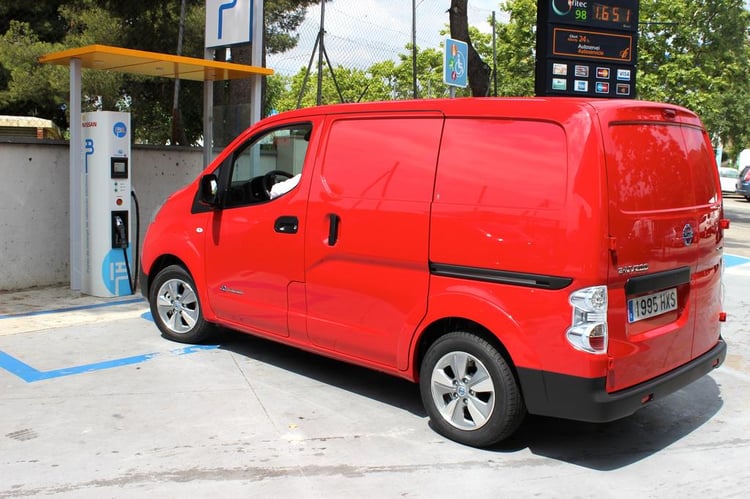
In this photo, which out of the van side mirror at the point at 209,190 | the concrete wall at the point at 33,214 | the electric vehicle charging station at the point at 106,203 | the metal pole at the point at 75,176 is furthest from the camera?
the concrete wall at the point at 33,214

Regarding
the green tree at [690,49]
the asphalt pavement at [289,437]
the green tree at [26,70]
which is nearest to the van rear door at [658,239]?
the asphalt pavement at [289,437]

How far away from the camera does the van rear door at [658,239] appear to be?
3.76m

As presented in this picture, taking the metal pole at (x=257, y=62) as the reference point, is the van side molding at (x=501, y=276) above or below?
below

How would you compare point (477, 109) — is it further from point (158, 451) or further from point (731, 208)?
point (731, 208)

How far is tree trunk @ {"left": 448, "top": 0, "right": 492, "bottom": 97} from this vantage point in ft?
40.4

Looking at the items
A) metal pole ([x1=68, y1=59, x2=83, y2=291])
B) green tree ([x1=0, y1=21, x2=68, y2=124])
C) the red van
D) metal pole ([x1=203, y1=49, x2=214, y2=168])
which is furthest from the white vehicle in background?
the red van

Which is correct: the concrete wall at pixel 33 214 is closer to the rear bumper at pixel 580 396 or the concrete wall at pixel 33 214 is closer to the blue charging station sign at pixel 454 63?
the blue charging station sign at pixel 454 63

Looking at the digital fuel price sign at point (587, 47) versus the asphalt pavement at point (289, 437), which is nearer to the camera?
the asphalt pavement at point (289, 437)

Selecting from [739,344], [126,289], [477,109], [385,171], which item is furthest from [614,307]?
[126,289]

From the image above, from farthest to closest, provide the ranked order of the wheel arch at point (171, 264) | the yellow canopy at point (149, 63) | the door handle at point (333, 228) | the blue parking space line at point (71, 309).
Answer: the yellow canopy at point (149, 63) < the blue parking space line at point (71, 309) < the wheel arch at point (171, 264) < the door handle at point (333, 228)

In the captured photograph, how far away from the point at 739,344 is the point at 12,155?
778cm

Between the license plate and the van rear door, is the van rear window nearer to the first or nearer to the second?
the van rear door

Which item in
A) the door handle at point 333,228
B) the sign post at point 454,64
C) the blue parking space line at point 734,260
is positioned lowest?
the blue parking space line at point 734,260

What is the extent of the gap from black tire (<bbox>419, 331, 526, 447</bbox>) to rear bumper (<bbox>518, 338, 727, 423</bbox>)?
127 millimetres
